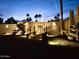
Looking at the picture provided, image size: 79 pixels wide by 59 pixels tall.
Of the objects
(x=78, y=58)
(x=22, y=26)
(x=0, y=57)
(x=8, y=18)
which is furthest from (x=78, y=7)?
(x=8, y=18)

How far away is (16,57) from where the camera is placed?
5.95 metres

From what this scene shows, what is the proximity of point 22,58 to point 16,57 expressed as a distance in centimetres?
23

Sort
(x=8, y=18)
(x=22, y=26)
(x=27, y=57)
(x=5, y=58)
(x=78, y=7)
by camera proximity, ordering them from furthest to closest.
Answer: (x=8, y=18) → (x=22, y=26) → (x=78, y=7) → (x=27, y=57) → (x=5, y=58)

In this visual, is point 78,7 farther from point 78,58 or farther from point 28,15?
point 28,15

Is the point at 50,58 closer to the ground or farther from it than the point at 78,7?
closer to the ground

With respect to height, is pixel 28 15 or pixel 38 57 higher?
pixel 28 15

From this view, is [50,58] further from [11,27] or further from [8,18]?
[8,18]

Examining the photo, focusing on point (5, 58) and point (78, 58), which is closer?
point (5, 58)

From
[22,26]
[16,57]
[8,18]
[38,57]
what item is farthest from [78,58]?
[8,18]

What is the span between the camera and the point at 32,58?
594cm

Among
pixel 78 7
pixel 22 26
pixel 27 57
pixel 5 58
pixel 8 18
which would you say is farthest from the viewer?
pixel 8 18

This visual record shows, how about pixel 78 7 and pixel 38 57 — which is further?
pixel 78 7

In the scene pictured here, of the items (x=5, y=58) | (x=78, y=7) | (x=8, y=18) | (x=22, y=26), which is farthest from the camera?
(x=8, y=18)

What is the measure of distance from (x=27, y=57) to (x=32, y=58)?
0.20 m
